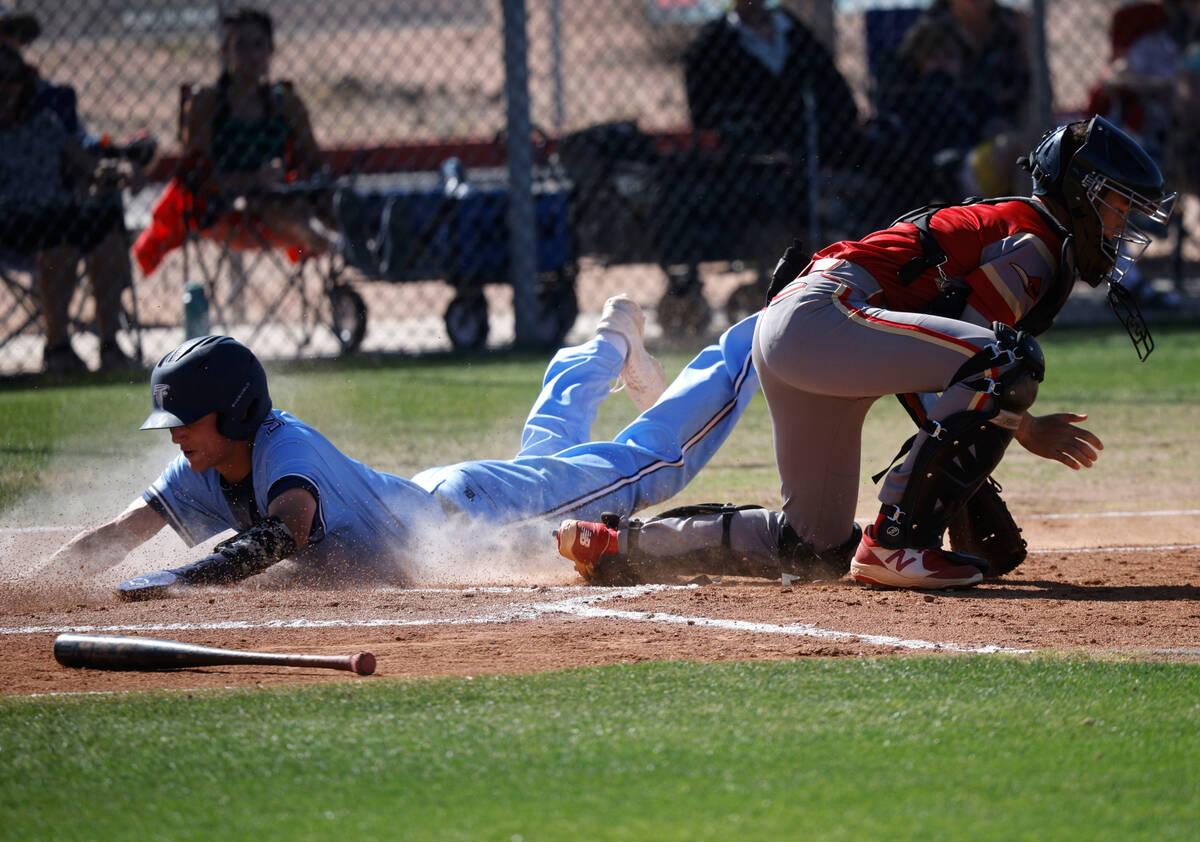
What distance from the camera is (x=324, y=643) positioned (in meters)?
4.10

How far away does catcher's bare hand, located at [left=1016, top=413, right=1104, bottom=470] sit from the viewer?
15.0 feet

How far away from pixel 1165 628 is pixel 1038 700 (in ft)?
3.38

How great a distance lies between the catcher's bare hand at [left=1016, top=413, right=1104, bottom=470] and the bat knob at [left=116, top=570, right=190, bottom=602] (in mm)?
2549

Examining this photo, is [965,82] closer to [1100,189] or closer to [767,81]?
[767,81]

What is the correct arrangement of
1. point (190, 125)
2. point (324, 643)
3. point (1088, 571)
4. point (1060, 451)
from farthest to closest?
1. point (190, 125)
2. point (1088, 571)
3. point (1060, 451)
4. point (324, 643)

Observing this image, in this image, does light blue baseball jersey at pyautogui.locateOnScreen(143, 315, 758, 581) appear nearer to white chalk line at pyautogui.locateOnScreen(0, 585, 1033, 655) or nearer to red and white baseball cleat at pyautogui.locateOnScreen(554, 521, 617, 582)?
red and white baseball cleat at pyautogui.locateOnScreen(554, 521, 617, 582)

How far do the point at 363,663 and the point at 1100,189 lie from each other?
8.43ft

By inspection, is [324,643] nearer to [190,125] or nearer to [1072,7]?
[190,125]

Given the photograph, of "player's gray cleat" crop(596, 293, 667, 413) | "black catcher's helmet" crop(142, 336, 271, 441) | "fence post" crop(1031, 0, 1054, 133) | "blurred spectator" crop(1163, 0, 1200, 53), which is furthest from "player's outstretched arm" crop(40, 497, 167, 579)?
"blurred spectator" crop(1163, 0, 1200, 53)

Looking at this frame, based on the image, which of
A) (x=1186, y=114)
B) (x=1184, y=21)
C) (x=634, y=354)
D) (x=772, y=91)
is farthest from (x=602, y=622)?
(x=1184, y=21)

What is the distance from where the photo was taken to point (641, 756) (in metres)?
3.00

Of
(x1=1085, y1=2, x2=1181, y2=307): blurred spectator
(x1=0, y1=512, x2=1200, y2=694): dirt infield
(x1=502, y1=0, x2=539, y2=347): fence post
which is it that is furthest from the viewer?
(x1=1085, y1=2, x2=1181, y2=307): blurred spectator

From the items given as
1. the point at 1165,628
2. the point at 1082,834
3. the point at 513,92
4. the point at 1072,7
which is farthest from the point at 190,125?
the point at 1072,7

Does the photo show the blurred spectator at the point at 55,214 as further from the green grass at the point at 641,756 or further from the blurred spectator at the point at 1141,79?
the blurred spectator at the point at 1141,79
